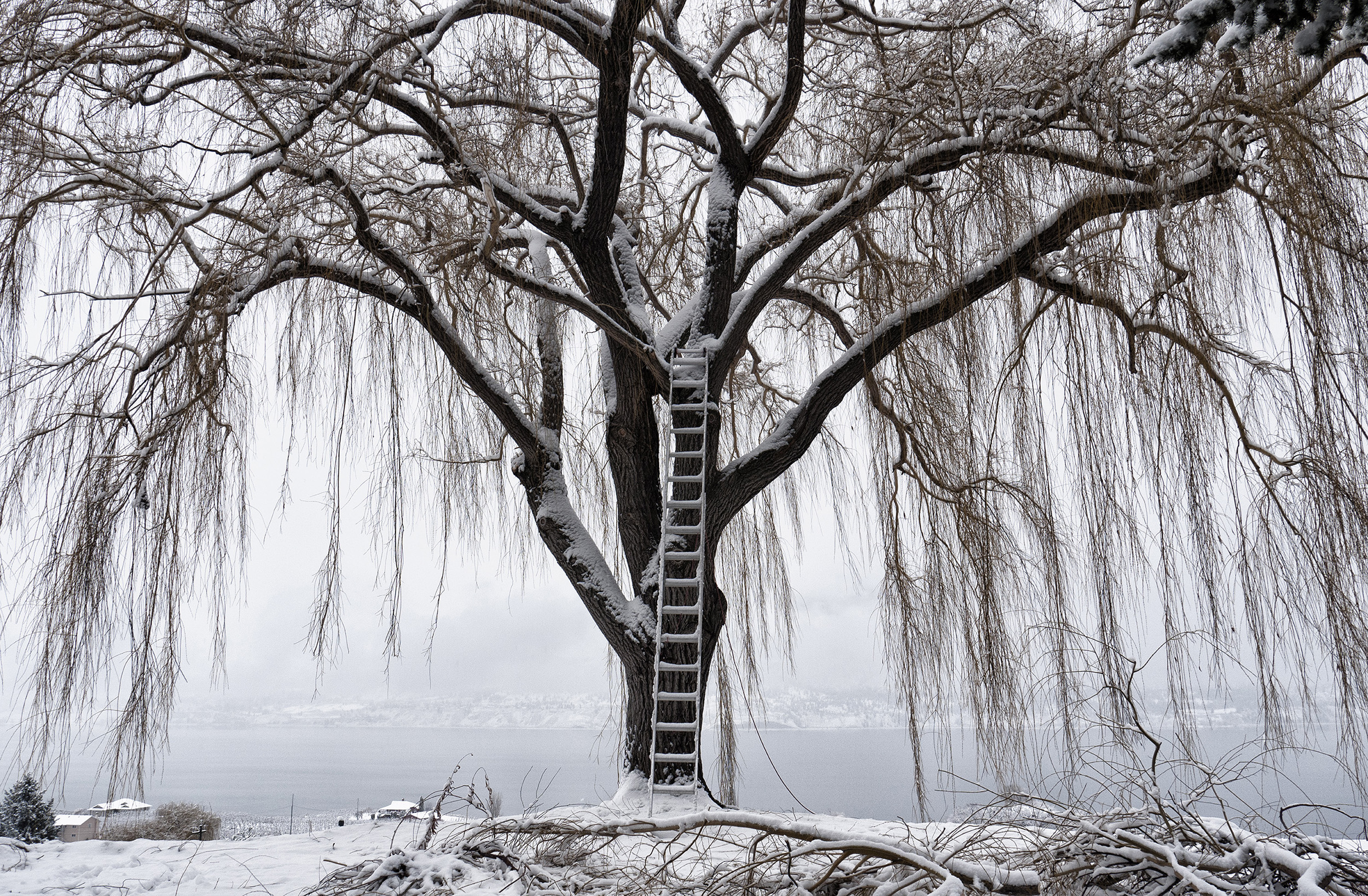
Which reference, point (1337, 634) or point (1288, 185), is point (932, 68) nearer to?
point (1288, 185)

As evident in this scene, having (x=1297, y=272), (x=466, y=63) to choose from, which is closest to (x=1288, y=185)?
(x=1297, y=272)

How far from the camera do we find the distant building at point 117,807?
2844 mm

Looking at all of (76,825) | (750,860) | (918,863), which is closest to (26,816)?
(76,825)

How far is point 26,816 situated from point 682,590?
320 centimetres

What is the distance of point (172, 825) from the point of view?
4.38 meters

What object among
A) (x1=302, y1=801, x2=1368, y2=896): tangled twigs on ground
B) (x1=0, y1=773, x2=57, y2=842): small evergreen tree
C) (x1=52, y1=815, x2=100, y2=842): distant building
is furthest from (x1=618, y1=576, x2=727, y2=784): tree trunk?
(x1=0, y1=773, x2=57, y2=842): small evergreen tree

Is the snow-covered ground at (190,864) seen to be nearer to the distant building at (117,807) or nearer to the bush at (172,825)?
the distant building at (117,807)

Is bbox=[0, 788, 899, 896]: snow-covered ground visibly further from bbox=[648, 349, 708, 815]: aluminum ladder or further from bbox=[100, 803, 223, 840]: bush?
bbox=[648, 349, 708, 815]: aluminum ladder

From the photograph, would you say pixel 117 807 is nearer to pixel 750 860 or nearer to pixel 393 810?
pixel 393 810

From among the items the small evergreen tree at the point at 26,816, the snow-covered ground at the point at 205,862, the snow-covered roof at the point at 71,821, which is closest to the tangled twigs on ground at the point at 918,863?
the snow-covered ground at the point at 205,862

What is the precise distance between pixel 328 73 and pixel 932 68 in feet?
7.30

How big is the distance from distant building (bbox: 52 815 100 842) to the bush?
0.27 feet

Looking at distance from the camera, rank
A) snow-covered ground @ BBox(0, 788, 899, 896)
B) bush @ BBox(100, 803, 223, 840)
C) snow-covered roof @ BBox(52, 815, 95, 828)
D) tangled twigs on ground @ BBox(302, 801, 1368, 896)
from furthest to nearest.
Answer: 1. snow-covered roof @ BBox(52, 815, 95, 828)
2. bush @ BBox(100, 803, 223, 840)
3. snow-covered ground @ BBox(0, 788, 899, 896)
4. tangled twigs on ground @ BBox(302, 801, 1368, 896)

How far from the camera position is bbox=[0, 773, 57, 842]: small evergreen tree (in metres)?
3.67
